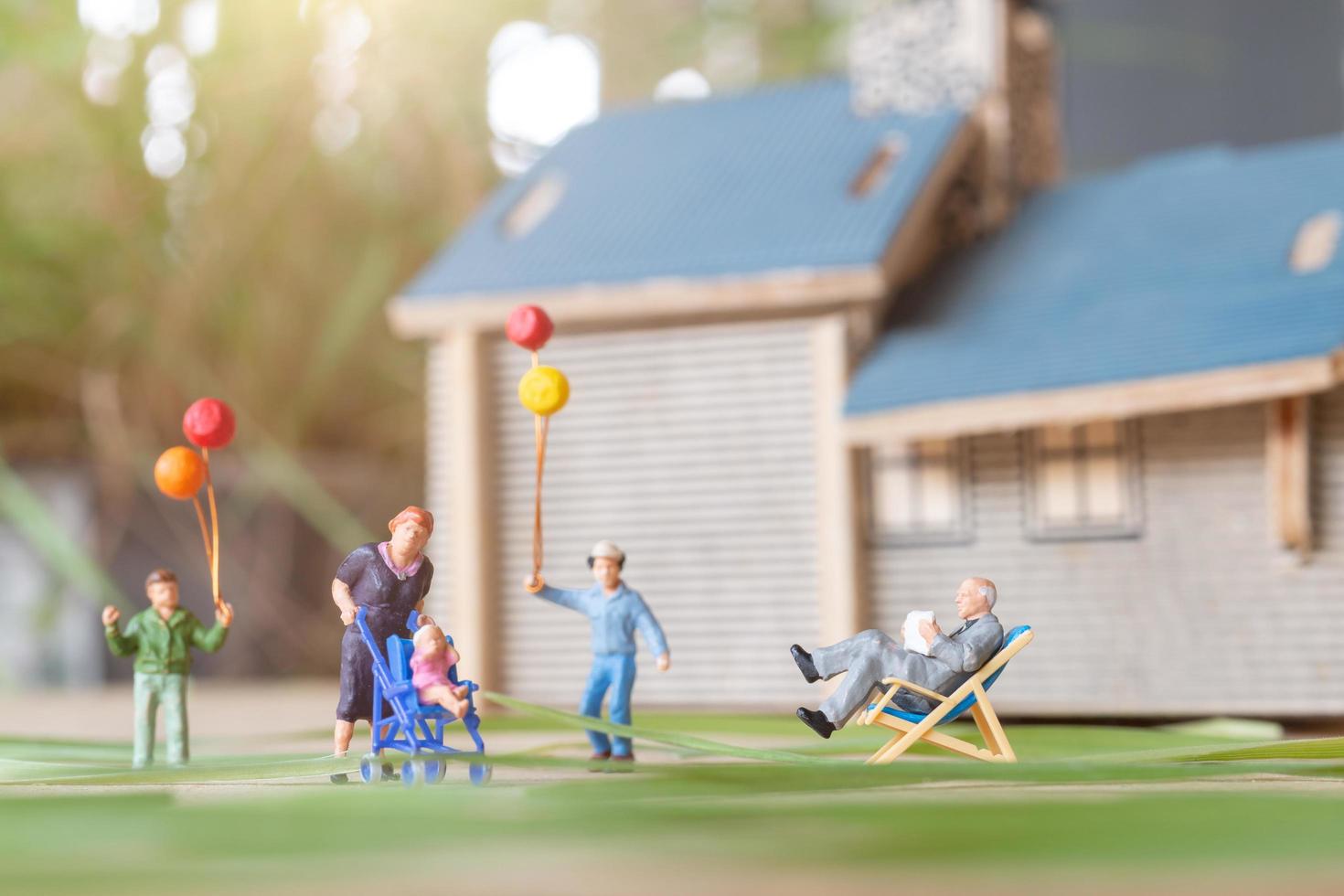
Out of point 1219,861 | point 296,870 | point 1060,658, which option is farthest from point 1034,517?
point 296,870

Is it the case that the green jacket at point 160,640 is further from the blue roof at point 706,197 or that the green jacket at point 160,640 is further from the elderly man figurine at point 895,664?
the blue roof at point 706,197

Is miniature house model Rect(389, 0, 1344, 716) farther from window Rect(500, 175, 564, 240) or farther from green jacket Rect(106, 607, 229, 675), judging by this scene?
green jacket Rect(106, 607, 229, 675)

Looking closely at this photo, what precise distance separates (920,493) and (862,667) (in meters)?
4.78

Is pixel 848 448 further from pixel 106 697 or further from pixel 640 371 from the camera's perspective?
pixel 106 697

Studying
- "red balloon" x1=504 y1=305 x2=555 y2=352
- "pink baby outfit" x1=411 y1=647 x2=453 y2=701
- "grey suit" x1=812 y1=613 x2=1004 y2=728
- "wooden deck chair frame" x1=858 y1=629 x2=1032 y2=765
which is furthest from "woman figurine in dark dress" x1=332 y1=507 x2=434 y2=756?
"wooden deck chair frame" x1=858 y1=629 x2=1032 y2=765

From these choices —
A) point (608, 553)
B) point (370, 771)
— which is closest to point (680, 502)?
point (608, 553)

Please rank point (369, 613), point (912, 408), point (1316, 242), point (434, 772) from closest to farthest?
1. point (434, 772)
2. point (369, 613)
3. point (912, 408)
4. point (1316, 242)

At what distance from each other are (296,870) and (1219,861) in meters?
2.59

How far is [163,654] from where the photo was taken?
7.47m

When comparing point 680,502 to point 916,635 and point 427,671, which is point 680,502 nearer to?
point 916,635

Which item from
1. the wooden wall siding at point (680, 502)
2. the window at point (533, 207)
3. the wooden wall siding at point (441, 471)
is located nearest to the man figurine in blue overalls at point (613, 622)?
the wooden wall siding at point (680, 502)

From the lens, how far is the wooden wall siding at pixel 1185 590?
10.3m

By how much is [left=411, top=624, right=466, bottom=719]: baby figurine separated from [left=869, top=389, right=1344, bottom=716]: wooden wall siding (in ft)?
17.7

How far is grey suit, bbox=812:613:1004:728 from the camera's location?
6.69 m
